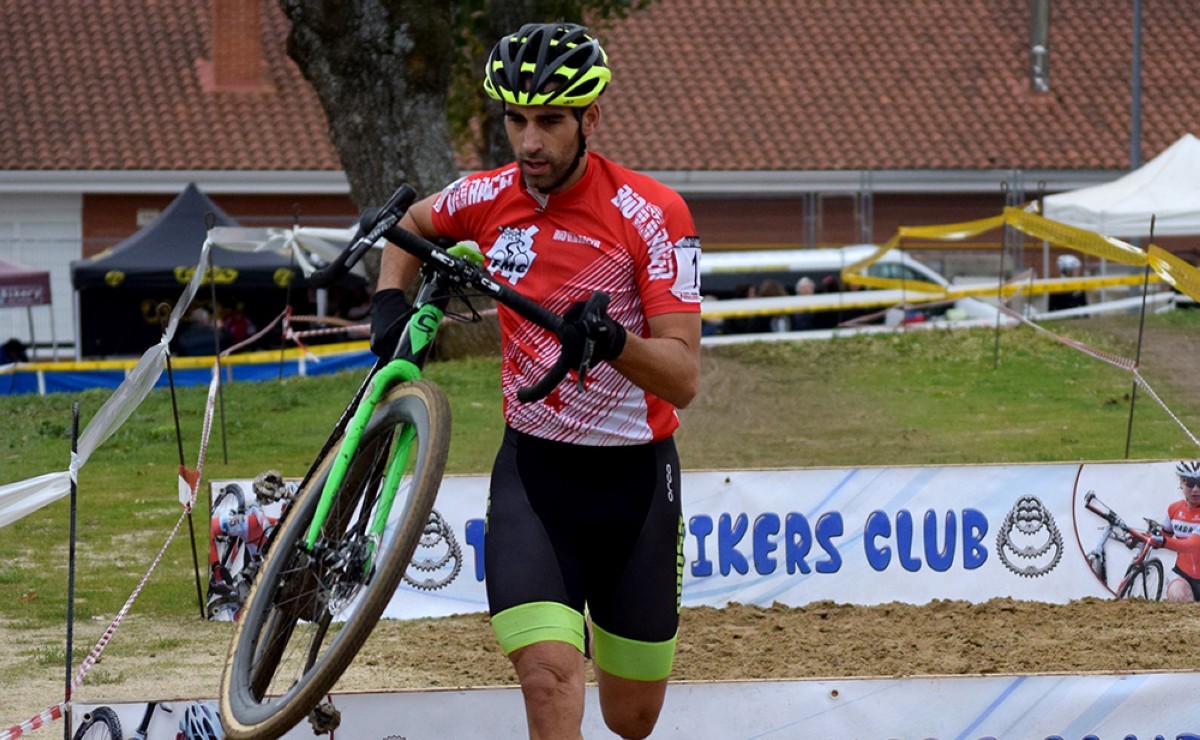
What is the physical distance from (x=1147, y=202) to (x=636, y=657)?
1846 centimetres

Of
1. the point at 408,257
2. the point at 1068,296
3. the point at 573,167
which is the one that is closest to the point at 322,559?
the point at 408,257

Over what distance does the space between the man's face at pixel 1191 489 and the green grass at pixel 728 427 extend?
498 centimetres

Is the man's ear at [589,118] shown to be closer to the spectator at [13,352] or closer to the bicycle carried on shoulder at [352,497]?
the bicycle carried on shoulder at [352,497]

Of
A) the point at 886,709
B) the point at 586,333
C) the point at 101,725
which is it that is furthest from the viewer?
the point at 886,709

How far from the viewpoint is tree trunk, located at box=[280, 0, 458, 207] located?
1767 cm

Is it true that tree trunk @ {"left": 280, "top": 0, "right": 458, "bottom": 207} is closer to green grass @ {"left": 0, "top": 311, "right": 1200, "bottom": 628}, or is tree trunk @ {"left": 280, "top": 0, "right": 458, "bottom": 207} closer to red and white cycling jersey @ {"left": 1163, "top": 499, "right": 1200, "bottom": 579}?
green grass @ {"left": 0, "top": 311, "right": 1200, "bottom": 628}

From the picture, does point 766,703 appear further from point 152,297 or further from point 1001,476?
point 152,297

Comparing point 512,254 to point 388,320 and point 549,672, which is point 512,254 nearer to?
point 388,320

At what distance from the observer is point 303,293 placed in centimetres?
2691

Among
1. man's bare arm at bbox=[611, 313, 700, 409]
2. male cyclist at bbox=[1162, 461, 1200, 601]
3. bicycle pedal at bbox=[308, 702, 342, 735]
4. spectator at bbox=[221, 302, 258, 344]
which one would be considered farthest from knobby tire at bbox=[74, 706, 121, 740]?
spectator at bbox=[221, 302, 258, 344]

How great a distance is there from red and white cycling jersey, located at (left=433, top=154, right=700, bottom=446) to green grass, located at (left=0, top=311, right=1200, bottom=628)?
534 cm

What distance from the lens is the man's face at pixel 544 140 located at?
4.95 metres

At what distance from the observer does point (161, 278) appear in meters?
23.1

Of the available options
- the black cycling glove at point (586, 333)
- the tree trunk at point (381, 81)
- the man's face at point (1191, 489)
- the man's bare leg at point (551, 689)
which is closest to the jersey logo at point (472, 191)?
the black cycling glove at point (586, 333)
